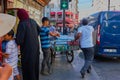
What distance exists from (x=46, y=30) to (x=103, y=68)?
12.9ft

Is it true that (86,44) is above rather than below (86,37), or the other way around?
below

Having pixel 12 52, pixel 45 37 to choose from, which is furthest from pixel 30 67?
pixel 45 37

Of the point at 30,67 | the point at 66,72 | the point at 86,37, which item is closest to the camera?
the point at 30,67

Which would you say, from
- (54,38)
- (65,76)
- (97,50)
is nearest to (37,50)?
(65,76)

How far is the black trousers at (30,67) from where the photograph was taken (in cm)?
692

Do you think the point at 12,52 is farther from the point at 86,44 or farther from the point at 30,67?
the point at 86,44

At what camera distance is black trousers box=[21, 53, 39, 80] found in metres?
6.92

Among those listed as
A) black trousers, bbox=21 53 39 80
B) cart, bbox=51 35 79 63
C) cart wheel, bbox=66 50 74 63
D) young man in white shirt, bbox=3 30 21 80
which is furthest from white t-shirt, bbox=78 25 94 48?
young man in white shirt, bbox=3 30 21 80

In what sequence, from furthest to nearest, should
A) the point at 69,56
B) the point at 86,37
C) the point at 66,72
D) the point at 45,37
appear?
the point at 69,56
the point at 66,72
the point at 86,37
the point at 45,37

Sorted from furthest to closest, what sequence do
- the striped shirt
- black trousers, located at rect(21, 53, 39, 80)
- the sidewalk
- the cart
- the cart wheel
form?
the cart wheel
the cart
the sidewalk
the striped shirt
black trousers, located at rect(21, 53, 39, 80)

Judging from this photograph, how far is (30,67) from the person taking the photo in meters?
6.95

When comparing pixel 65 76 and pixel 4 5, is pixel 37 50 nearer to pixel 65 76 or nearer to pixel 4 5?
pixel 65 76

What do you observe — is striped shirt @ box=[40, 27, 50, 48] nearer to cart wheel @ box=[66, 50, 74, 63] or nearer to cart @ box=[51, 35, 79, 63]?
cart @ box=[51, 35, 79, 63]

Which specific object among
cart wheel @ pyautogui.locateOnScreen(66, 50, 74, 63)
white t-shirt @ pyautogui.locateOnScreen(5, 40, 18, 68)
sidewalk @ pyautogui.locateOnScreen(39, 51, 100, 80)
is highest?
white t-shirt @ pyautogui.locateOnScreen(5, 40, 18, 68)
